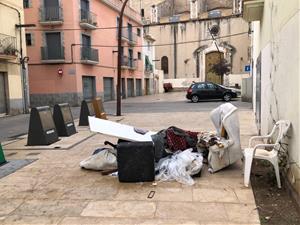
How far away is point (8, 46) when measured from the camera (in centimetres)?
1742

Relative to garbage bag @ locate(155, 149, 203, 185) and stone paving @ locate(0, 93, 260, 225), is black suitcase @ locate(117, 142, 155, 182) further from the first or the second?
garbage bag @ locate(155, 149, 203, 185)

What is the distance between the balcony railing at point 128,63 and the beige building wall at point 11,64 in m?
14.8

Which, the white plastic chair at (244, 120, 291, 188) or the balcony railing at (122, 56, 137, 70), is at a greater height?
the balcony railing at (122, 56, 137, 70)

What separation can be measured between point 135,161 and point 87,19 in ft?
71.3

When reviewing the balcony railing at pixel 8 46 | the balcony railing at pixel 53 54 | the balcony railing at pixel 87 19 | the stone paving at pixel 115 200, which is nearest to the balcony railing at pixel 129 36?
the balcony railing at pixel 87 19

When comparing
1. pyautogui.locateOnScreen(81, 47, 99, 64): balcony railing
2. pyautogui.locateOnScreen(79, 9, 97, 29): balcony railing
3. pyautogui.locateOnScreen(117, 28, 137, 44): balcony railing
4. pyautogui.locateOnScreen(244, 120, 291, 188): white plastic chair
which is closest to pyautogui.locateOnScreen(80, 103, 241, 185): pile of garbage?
pyautogui.locateOnScreen(244, 120, 291, 188): white plastic chair

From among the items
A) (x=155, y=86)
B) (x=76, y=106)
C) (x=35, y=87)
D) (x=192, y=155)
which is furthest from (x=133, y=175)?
(x=155, y=86)

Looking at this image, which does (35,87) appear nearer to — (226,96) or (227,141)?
(226,96)

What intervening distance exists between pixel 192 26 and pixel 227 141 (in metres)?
43.7

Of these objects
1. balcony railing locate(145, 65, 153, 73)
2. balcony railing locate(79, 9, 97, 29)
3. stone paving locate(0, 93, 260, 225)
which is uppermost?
balcony railing locate(79, 9, 97, 29)

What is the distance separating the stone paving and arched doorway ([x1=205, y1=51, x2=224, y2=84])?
137ft

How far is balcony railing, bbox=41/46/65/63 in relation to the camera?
24.1 metres

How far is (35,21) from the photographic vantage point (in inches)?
947

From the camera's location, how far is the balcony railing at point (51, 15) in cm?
2384
